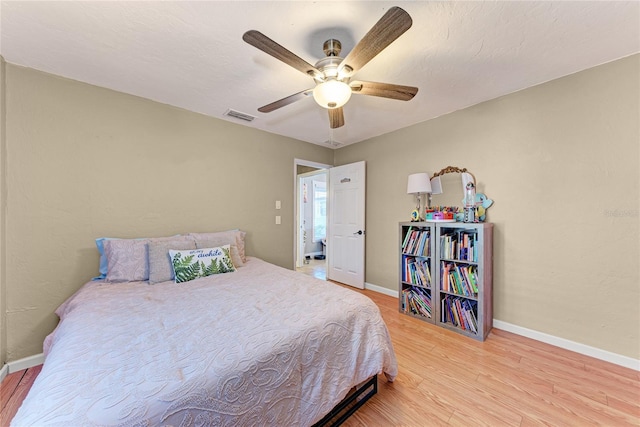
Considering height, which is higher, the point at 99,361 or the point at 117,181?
the point at 117,181

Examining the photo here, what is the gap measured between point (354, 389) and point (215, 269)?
59.9 inches

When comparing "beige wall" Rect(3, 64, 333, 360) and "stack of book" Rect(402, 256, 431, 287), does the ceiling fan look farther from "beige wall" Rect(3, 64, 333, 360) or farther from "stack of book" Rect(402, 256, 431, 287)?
"stack of book" Rect(402, 256, 431, 287)

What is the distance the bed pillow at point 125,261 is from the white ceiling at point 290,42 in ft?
4.74

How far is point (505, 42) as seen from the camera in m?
1.66

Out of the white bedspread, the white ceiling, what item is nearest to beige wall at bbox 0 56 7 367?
the white ceiling

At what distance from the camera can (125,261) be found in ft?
6.68

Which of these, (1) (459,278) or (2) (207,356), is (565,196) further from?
(2) (207,356)

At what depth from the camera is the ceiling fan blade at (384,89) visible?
165 centimetres

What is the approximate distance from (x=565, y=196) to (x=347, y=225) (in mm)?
2527

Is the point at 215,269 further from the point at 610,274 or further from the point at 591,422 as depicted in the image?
the point at 610,274

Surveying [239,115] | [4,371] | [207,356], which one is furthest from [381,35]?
[4,371]

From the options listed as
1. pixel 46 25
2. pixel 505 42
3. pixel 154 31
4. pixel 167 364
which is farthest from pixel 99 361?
pixel 505 42

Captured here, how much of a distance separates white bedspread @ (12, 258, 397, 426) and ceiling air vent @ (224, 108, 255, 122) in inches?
77.1

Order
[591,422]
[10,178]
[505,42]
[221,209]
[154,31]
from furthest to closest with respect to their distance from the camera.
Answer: [221,209] < [10,178] < [505,42] < [154,31] < [591,422]
